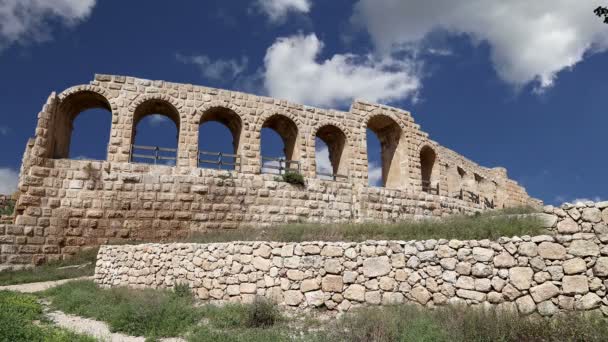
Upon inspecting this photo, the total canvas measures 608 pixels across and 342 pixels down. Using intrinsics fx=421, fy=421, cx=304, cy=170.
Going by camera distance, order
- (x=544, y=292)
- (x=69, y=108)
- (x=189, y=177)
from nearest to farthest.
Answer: (x=544, y=292), (x=189, y=177), (x=69, y=108)

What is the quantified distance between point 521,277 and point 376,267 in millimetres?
2484

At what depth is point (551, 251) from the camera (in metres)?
6.96

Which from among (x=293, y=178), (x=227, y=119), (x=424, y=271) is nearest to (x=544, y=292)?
(x=424, y=271)

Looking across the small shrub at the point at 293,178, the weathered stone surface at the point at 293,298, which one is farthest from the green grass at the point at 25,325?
the small shrub at the point at 293,178

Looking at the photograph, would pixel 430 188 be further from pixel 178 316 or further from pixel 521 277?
pixel 178 316

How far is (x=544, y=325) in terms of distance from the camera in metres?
5.96

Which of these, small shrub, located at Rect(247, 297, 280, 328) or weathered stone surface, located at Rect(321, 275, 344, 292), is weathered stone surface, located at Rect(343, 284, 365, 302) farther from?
small shrub, located at Rect(247, 297, 280, 328)

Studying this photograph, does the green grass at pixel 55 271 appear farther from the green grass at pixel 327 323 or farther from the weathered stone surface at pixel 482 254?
the weathered stone surface at pixel 482 254

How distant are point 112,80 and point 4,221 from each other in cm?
629

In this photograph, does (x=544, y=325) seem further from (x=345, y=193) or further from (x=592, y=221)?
(x=345, y=193)

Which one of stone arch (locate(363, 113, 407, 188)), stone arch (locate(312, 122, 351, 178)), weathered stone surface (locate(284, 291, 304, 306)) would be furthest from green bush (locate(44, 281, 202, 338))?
stone arch (locate(363, 113, 407, 188))

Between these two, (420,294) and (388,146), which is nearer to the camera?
(420,294)

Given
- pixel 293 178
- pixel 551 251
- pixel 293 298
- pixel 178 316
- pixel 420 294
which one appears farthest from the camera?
pixel 293 178

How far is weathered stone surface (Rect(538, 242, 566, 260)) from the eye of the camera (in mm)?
6895
